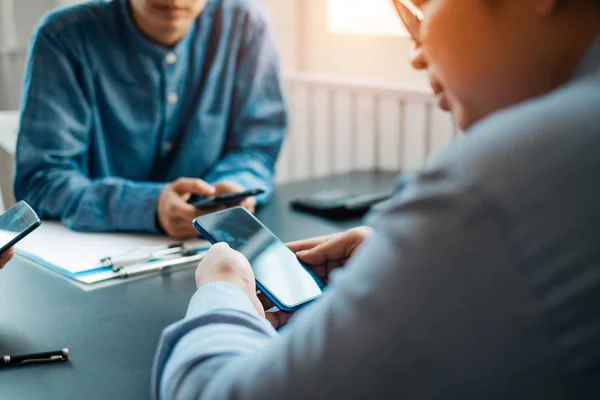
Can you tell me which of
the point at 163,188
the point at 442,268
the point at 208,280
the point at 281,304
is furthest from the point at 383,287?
the point at 163,188

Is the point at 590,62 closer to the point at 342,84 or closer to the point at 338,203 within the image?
the point at 338,203

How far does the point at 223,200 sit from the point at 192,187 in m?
0.07

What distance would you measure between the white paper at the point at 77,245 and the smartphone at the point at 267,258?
0.22 meters

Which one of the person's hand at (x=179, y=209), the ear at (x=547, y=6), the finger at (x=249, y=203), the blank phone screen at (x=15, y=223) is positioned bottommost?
the finger at (x=249, y=203)

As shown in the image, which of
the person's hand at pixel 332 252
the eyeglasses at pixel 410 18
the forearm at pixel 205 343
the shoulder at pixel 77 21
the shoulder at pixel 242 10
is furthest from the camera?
the shoulder at pixel 242 10

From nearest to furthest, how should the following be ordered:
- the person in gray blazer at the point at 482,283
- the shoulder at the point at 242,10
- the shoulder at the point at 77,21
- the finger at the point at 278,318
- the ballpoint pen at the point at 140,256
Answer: the person in gray blazer at the point at 482,283
the finger at the point at 278,318
the ballpoint pen at the point at 140,256
the shoulder at the point at 77,21
the shoulder at the point at 242,10

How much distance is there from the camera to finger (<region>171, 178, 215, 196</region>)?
54.2 inches

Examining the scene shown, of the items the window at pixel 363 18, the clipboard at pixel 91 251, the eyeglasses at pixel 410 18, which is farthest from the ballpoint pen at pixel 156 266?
the window at pixel 363 18

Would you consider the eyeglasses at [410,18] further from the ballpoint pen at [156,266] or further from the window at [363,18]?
the window at [363,18]

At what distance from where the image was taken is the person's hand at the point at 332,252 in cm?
103

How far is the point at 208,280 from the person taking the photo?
0.77 m

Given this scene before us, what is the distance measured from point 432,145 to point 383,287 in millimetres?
1781

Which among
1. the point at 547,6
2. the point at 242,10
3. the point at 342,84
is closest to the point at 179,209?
the point at 242,10

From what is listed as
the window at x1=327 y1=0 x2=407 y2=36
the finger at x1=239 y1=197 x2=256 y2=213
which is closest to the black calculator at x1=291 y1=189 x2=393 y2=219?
the finger at x1=239 y1=197 x2=256 y2=213
